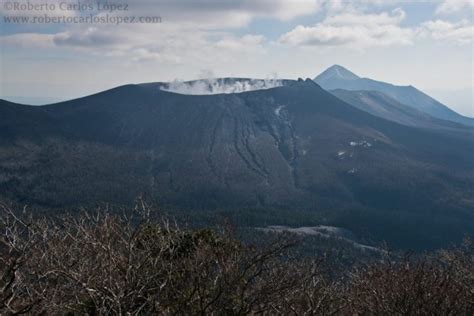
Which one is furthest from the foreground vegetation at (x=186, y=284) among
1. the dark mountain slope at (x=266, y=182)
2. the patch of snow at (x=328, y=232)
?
the dark mountain slope at (x=266, y=182)

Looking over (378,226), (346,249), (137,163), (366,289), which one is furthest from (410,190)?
(366,289)

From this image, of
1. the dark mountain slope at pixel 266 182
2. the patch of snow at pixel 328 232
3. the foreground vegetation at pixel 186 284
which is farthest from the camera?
the dark mountain slope at pixel 266 182

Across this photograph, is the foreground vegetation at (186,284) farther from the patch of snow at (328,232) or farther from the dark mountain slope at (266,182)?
the dark mountain slope at (266,182)

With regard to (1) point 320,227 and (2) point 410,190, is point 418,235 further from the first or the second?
(2) point 410,190

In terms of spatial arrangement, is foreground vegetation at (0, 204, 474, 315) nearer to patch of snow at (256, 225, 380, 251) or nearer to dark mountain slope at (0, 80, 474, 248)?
patch of snow at (256, 225, 380, 251)

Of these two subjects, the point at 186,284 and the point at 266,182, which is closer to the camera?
A: the point at 186,284

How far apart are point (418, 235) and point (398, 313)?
415 feet

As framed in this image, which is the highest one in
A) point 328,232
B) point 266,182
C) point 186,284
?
point 186,284

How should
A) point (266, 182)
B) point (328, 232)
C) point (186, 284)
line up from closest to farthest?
1. point (186, 284)
2. point (328, 232)
3. point (266, 182)

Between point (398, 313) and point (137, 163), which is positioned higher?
point (398, 313)

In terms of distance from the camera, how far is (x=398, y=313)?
542 inches

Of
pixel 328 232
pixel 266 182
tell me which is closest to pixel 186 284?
pixel 328 232

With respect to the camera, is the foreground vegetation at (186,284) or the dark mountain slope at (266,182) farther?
the dark mountain slope at (266,182)

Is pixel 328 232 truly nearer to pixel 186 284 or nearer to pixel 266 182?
pixel 266 182
